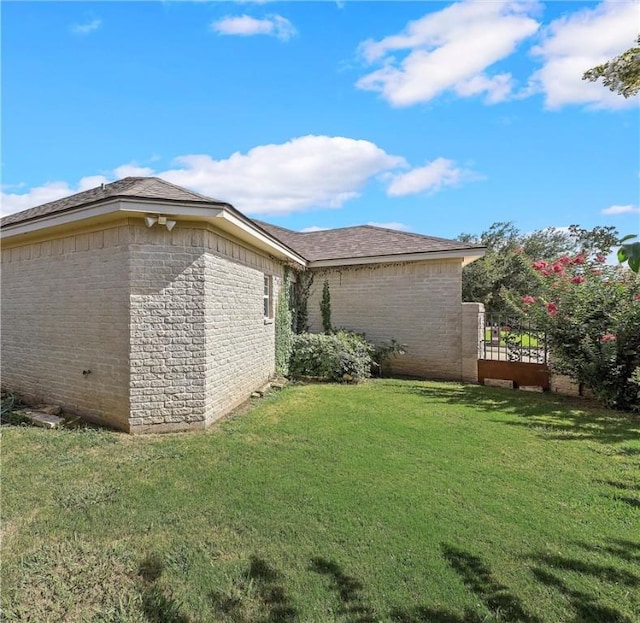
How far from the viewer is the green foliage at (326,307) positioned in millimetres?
11992

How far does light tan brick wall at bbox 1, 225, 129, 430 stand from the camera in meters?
5.75

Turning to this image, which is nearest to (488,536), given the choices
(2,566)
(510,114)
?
(2,566)

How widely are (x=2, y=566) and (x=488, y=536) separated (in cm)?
390

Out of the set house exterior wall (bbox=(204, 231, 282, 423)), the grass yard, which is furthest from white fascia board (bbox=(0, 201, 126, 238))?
the grass yard

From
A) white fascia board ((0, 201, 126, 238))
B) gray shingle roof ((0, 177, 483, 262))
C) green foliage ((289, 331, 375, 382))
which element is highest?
gray shingle roof ((0, 177, 483, 262))

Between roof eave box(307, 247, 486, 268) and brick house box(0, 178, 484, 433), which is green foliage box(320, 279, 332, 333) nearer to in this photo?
roof eave box(307, 247, 486, 268)

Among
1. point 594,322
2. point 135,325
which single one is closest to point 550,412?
point 594,322

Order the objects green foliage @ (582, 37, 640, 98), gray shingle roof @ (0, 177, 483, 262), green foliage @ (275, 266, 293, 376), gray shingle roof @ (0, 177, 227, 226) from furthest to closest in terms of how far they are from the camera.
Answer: green foliage @ (275, 266, 293, 376) → gray shingle roof @ (0, 177, 483, 262) → gray shingle roof @ (0, 177, 227, 226) → green foliage @ (582, 37, 640, 98)

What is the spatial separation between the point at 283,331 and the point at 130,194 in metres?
5.62

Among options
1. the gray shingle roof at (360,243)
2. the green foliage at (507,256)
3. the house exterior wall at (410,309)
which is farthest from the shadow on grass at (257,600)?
the green foliage at (507,256)

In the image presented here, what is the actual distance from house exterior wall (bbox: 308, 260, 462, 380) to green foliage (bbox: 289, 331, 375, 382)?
40.1 inches

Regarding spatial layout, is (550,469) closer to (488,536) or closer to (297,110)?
(488,536)

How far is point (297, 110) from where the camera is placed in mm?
8617

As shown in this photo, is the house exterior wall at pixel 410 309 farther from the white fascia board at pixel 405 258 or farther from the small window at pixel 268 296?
the small window at pixel 268 296
